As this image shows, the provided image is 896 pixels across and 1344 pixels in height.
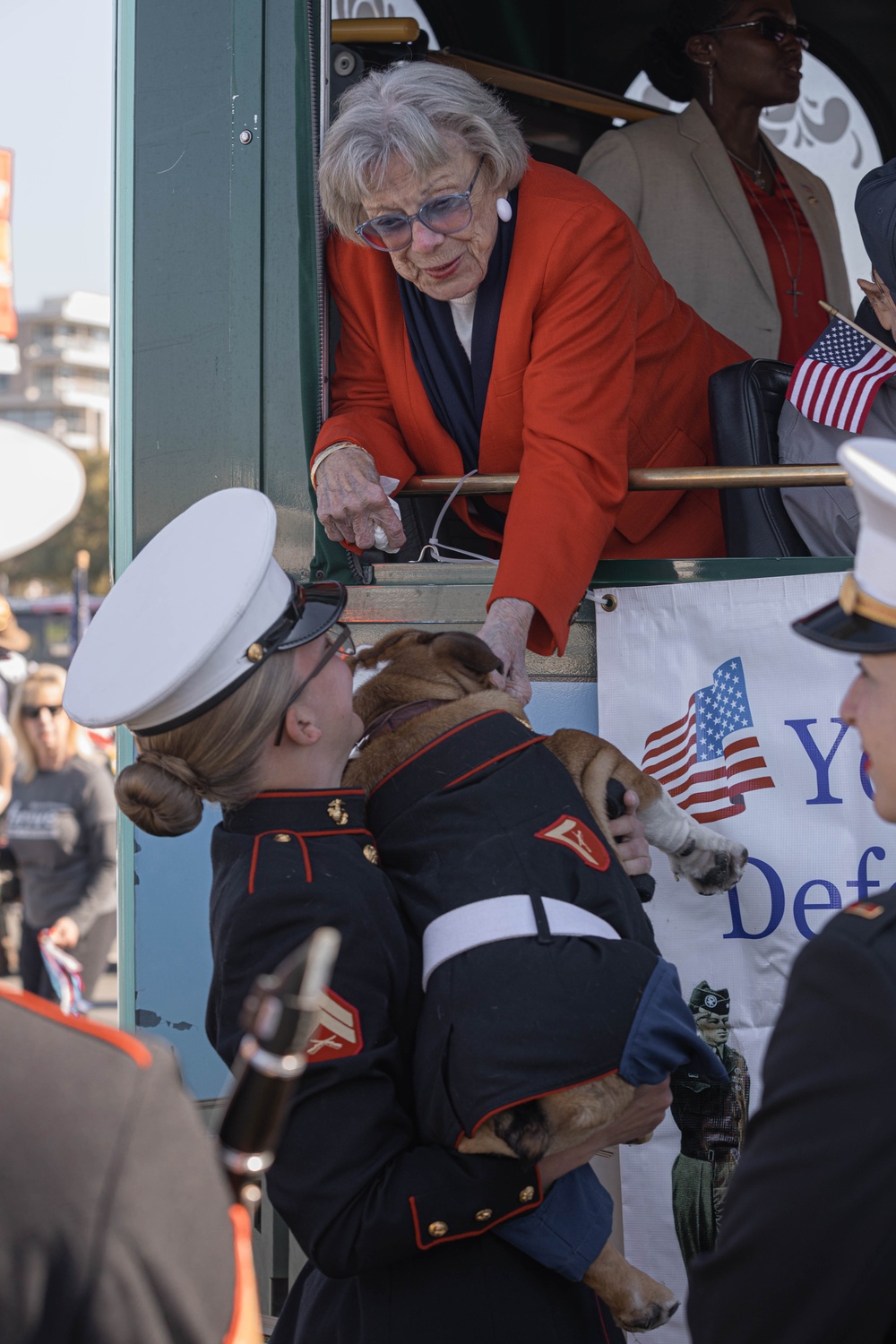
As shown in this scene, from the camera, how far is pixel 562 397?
2.80 metres

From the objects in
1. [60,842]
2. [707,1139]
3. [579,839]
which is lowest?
[60,842]

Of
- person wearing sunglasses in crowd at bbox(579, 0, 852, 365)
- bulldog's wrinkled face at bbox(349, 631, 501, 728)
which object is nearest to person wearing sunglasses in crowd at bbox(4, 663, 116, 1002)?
person wearing sunglasses in crowd at bbox(579, 0, 852, 365)

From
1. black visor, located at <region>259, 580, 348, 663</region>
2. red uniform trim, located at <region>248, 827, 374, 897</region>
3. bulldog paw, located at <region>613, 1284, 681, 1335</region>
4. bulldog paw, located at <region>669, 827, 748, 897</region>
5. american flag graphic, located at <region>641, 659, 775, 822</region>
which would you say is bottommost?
bulldog paw, located at <region>613, 1284, 681, 1335</region>

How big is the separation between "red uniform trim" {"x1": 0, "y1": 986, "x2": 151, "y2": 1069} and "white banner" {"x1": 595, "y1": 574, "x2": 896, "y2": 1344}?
181cm

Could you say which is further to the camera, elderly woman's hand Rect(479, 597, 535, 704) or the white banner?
the white banner

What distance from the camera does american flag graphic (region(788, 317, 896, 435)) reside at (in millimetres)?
2938

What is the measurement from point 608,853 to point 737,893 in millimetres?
871

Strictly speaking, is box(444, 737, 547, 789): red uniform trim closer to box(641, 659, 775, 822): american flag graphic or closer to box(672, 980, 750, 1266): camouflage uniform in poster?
box(641, 659, 775, 822): american flag graphic

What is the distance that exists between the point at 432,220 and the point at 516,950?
5.30 ft

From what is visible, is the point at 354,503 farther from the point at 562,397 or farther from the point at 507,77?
the point at 507,77

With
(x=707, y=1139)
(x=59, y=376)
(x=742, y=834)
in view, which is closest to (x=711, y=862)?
(x=742, y=834)

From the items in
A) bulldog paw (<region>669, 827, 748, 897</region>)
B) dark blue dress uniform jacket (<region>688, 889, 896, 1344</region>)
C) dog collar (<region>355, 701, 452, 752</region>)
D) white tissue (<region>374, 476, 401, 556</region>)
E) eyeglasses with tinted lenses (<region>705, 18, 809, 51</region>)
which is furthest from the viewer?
eyeglasses with tinted lenses (<region>705, 18, 809, 51</region>)

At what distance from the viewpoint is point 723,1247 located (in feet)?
4.44

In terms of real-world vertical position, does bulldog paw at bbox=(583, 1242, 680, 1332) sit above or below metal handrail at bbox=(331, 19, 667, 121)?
below
